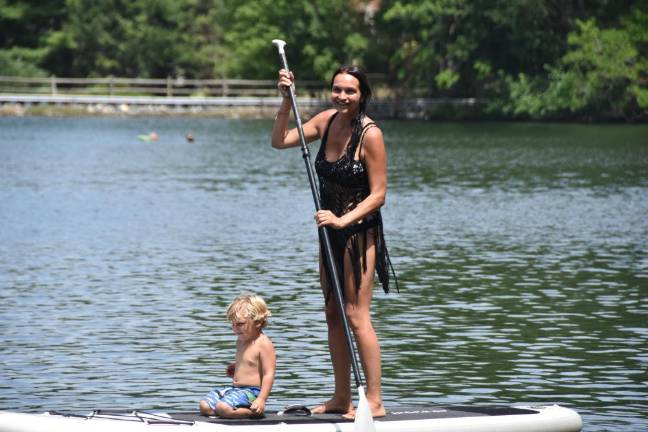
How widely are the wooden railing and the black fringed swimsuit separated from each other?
2607 inches

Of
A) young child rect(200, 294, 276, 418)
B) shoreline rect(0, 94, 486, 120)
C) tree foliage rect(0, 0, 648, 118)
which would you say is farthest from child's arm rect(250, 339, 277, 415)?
shoreline rect(0, 94, 486, 120)

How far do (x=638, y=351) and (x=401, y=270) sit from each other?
589 cm

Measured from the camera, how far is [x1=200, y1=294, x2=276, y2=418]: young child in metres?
8.48

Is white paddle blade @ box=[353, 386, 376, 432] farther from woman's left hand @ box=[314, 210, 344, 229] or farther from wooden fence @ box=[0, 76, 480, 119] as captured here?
wooden fence @ box=[0, 76, 480, 119]

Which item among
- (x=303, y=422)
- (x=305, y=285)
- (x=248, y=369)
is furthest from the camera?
(x=305, y=285)

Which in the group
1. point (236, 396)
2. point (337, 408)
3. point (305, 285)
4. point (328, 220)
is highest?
point (328, 220)

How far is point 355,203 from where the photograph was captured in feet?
28.4

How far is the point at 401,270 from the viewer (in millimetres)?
18406

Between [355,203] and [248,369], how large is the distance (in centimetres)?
110

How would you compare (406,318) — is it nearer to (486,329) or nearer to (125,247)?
(486,329)

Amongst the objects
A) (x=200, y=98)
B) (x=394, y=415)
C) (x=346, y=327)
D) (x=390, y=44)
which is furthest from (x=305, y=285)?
(x=390, y=44)

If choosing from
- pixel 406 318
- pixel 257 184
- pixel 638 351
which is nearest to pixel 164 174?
pixel 257 184

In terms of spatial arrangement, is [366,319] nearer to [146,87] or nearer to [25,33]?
[146,87]

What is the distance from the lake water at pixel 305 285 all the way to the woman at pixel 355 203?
1963 mm
